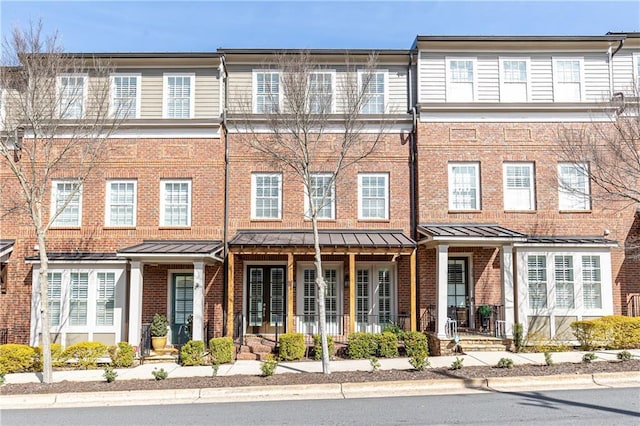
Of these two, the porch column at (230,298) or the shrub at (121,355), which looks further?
the porch column at (230,298)

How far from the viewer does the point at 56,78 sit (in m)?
12.0

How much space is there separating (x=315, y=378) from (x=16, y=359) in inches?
308

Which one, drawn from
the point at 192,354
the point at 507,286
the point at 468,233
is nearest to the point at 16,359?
the point at 192,354

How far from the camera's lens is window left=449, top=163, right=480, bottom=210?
55.5 feet

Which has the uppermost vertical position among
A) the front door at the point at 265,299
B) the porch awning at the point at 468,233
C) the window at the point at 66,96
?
the window at the point at 66,96

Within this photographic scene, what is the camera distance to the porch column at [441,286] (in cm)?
1473

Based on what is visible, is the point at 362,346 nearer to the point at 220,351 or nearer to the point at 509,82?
the point at 220,351

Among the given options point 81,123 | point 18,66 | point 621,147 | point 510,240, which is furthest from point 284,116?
point 621,147

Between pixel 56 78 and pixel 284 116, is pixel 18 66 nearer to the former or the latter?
pixel 56 78

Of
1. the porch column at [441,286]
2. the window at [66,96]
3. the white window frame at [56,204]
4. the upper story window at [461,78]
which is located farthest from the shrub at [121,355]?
the upper story window at [461,78]

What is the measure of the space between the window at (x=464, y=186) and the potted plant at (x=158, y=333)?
9660mm

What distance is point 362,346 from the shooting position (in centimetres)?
1424

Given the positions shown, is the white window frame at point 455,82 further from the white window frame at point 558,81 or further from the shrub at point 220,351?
the shrub at point 220,351

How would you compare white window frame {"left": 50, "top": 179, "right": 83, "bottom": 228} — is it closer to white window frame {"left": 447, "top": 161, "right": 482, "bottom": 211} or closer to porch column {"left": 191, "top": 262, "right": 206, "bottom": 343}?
porch column {"left": 191, "top": 262, "right": 206, "bottom": 343}
